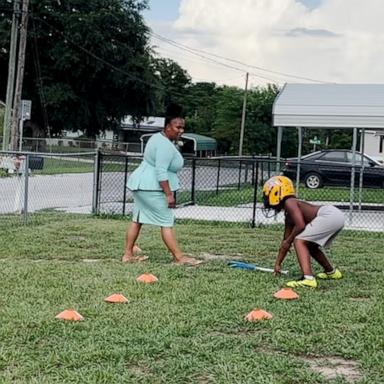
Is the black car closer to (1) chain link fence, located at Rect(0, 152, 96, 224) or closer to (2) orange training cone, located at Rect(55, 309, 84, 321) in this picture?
(1) chain link fence, located at Rect(0, 152, 96, 224)

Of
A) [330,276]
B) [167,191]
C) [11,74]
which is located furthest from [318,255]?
[11,74]

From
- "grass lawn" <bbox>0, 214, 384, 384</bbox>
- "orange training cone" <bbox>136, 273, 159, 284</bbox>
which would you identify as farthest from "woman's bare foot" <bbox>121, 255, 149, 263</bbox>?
"orange training cone" <bbox>136, 273, 159, 284</bbox>

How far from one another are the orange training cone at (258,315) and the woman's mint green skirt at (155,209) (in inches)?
98.2

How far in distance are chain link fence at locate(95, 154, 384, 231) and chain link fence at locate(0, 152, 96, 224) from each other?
1.64 ft

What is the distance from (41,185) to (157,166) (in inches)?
404

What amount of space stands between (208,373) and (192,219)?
859 centimetres

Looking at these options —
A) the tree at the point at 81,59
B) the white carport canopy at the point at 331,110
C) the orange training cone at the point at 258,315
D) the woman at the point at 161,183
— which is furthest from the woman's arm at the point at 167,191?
the tree at the point at 81,59

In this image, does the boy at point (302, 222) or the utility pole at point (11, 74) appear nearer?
the boy at point (302, 222)

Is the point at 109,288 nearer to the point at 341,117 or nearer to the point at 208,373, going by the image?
the point at 208,373

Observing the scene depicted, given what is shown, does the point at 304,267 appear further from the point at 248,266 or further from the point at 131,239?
the point at 131,239

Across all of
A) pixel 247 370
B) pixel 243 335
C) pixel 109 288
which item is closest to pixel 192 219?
pixel 109 288

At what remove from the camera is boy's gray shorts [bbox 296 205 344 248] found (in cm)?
613

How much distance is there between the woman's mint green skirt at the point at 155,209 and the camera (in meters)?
7.11

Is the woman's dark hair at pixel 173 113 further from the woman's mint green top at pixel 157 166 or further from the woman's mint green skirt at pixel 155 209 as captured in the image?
the woman's mint green skirt at pixel 155 209
